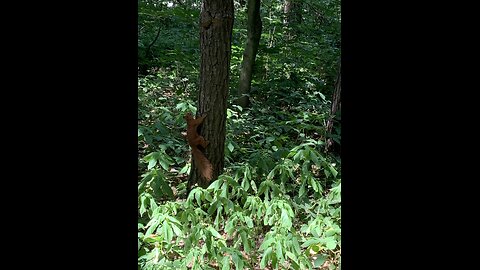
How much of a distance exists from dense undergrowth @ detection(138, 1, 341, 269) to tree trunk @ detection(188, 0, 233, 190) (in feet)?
0.60

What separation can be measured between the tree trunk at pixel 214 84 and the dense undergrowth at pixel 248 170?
7.3 inches

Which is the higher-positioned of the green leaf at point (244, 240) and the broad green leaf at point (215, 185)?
the broad green leaf at point (215, 185)

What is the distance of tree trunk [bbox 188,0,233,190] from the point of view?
12.2ft

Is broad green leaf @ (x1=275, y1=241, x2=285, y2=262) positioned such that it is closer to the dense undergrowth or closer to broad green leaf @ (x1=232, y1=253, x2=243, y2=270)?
the dense undergrowth

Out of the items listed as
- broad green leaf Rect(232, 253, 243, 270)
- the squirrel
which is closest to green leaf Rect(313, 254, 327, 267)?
broad green leaf Rect(232, 253, 243, 270)

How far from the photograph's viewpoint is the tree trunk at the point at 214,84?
12.2ft

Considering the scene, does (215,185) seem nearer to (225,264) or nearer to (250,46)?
(225,264)

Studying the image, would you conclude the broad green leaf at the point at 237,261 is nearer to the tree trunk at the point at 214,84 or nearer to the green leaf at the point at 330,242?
the green leaf at the point at 330,242

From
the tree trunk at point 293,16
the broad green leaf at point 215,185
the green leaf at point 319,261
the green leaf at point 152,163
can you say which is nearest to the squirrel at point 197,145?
the broad green leaf at point 215,185
